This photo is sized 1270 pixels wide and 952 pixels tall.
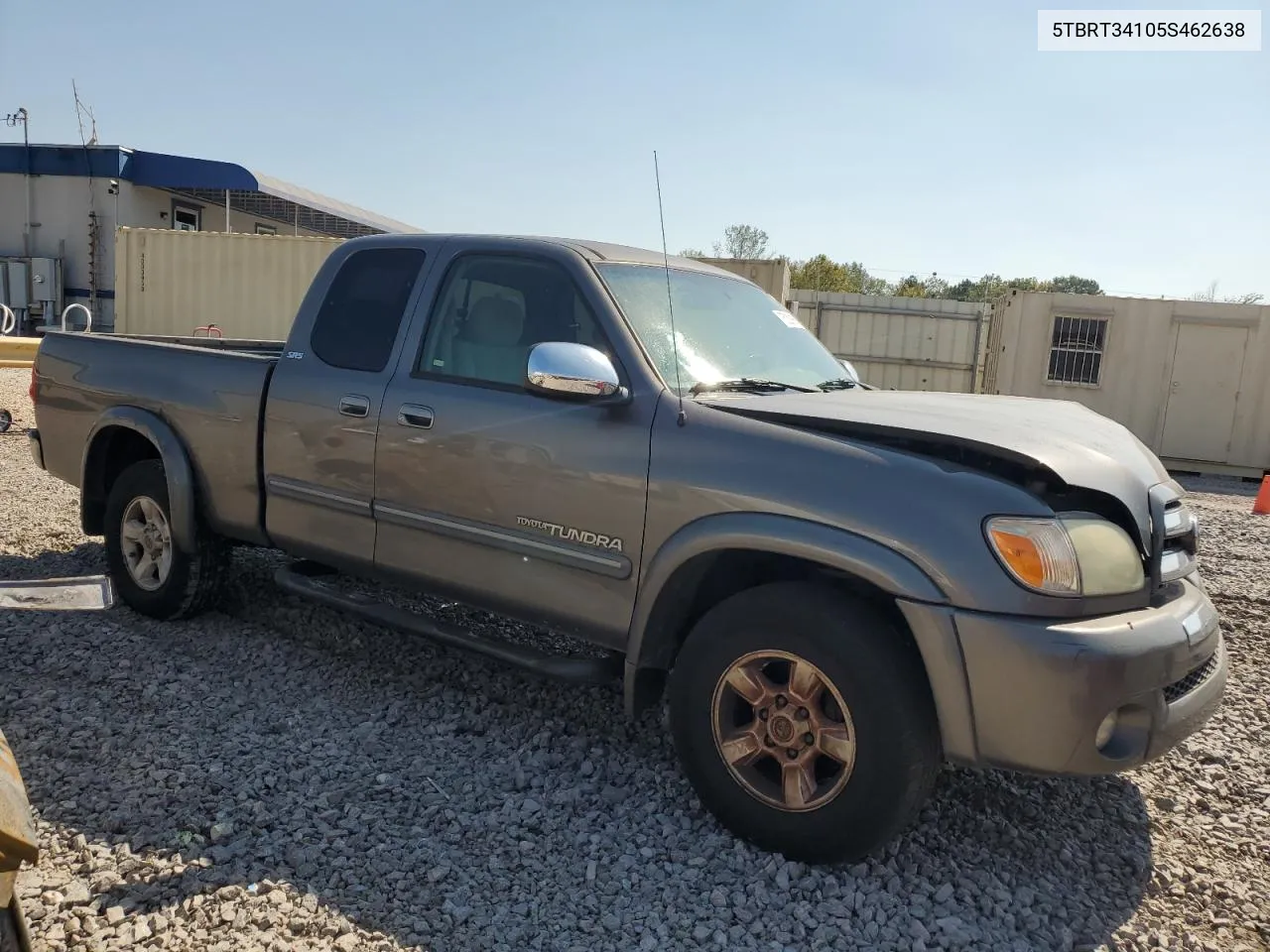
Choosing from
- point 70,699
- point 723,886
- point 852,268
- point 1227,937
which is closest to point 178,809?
point 70,699

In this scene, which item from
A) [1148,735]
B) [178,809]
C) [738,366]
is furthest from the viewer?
[738,366]

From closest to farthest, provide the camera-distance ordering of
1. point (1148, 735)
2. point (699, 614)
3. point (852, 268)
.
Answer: point (1148, 735) → point (699, 614) → point (852, 268)

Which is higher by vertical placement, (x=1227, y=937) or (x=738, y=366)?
(x=738, y=366)

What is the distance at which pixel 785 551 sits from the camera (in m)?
2.86

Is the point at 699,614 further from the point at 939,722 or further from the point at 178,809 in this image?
the point at 178,809

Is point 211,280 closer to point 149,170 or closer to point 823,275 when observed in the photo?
point 149,170

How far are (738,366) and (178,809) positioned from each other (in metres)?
2.45

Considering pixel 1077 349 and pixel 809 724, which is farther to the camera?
pixel 1077 349

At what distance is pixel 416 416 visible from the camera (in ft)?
12.4

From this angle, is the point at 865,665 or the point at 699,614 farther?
the point at 699,614

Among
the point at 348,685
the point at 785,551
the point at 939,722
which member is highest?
the point at 785,551

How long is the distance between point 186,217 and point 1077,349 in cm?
2030

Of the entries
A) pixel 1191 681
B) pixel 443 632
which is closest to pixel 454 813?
pixel 443 632

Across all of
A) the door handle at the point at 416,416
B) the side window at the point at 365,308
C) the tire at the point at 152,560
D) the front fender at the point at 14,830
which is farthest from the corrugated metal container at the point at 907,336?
the front fender at the point at 14,830
